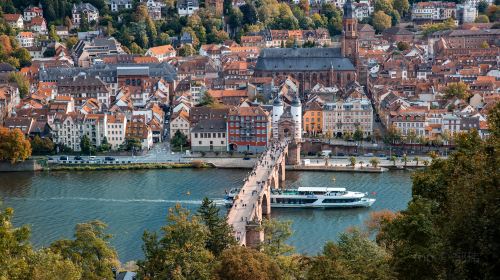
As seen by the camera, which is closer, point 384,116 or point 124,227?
point 124,227

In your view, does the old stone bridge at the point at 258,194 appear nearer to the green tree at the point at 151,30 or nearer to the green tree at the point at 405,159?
the green tree at the point at 405,159

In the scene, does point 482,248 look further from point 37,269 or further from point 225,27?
point 225,27

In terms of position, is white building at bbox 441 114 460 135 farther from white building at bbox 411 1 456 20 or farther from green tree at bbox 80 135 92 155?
white building at bbox 411 1 456 20

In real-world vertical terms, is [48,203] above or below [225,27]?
below

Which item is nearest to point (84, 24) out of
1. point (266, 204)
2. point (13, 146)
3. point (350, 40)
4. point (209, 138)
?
point (350, 40)

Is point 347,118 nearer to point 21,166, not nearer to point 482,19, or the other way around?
point 21,166

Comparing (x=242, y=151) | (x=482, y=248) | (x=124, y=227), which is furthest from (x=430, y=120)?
(x=482, y=248)

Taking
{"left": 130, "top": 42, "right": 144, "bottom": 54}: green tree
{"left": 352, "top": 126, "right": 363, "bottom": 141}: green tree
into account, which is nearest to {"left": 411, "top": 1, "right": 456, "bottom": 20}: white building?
{"left": 130, "top": 42, "right": 144, "bottom": 54}: green tree
